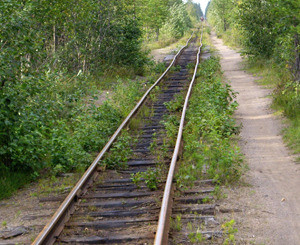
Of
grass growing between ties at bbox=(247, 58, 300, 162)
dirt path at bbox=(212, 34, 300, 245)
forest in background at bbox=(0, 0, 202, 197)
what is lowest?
dirt path at bbox=(212, 34, 300, 245)

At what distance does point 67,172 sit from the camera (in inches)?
284

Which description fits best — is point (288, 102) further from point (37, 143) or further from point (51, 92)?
point (37, 143)

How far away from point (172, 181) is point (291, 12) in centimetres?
507

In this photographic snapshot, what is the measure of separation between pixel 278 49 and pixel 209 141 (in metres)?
8.54

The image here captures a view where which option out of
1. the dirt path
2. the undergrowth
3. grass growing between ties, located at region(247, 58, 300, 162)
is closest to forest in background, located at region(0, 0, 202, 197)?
the undergrowth

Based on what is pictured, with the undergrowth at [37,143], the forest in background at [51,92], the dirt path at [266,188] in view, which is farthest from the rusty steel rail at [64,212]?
the dirt path at [266,188]

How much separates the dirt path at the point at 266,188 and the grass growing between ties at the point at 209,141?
1.16 feet

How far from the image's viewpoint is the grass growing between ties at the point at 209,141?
21.5 feet

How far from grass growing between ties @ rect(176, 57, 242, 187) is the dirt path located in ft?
1.16

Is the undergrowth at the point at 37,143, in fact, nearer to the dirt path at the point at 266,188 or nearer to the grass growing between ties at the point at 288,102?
the dirt path at the point at 266,188

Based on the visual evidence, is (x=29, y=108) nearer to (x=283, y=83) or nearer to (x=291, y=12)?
(x=291, y=12)

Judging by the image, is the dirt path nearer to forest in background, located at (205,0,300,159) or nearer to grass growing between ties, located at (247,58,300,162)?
grass growing between ties, located at (247,58,300,162)

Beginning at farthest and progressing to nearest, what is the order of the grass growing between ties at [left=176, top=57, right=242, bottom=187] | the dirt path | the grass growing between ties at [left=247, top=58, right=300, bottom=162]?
the grass growing between ties at [left=247, top=58, right=300, bottom=162] < the grass growing between ties at [left=176, top=57, right=242, bottom=187] < the dirt path

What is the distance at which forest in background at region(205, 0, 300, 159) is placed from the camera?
9.16 meters
